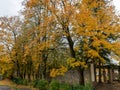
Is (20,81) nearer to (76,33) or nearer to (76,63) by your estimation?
(76,63)

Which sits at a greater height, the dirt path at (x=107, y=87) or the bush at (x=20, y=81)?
the dirt path at (x=107, y=87)

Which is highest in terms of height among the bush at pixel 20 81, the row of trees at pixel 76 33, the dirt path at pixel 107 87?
the row of trees at pixel 76 33

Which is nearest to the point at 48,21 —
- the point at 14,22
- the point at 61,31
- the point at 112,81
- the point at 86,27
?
the point at 61,31

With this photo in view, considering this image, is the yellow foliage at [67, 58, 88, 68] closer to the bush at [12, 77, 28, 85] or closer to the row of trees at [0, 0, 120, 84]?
the row of trees at [0, 0, 120, 84]

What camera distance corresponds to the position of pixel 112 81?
24875 mm

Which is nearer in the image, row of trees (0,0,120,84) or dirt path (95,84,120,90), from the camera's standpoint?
row of trees (0,0,120,84)

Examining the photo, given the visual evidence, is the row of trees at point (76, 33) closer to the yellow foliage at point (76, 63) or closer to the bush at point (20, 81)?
the yellow foliage at point (76, 63)

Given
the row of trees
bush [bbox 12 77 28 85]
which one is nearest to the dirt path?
the row of trees

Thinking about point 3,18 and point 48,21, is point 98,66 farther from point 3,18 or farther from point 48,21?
point 3,18

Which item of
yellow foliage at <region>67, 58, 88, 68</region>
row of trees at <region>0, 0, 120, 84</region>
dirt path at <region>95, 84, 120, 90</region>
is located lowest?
dirt path at <region>95, 84, 120, 90</region>

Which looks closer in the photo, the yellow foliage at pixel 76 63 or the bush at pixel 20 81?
the yellow foliage at pixel 76 63

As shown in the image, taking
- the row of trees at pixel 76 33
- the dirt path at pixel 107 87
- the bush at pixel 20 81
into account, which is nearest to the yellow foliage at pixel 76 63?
the row of trees at pixel 76 33

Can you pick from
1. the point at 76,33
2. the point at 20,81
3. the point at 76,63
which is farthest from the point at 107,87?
the point at 20,81

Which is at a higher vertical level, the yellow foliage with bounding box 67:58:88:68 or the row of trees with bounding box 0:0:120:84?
the row of trees with bounding box 0:0:120:84
